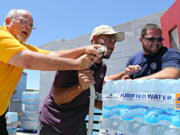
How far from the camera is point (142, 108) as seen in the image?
1.38 metres

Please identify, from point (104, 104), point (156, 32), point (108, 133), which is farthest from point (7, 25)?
point (156, 32)

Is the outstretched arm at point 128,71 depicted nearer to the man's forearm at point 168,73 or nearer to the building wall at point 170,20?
the man's forearm at point 168,73

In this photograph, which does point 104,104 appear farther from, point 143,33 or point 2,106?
point 143,33

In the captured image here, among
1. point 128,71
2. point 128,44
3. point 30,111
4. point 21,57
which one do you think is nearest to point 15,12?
point 21,57

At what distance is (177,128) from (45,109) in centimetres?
112

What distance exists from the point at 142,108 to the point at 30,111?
34.0 feet

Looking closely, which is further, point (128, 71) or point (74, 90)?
point (128, 71)

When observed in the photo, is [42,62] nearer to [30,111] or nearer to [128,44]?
[128,44]

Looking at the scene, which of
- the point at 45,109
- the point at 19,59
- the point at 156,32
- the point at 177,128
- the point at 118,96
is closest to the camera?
the point at 177,128

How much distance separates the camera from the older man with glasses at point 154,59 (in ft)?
6.34

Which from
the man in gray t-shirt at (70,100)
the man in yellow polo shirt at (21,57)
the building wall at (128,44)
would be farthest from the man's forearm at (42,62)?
the building wall at (128,44)

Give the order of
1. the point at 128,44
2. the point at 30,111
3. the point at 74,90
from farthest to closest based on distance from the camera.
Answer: the point at 30,111 < the point at 128,44 < the point at 74,90

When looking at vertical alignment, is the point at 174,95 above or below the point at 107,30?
below

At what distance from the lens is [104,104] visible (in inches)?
63.2
